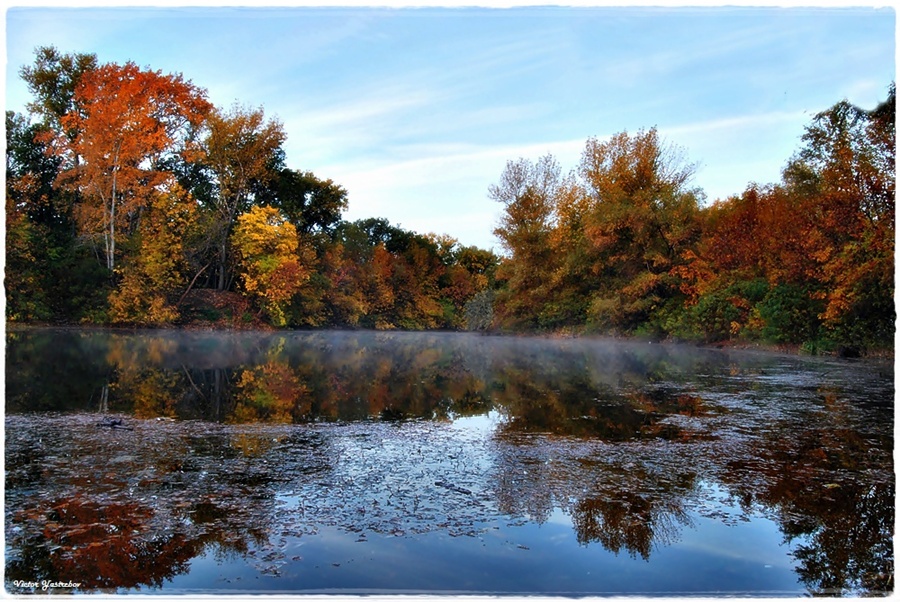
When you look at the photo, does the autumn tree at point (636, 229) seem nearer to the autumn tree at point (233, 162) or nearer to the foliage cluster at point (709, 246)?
→ the foliage cluster at point (709, 246)

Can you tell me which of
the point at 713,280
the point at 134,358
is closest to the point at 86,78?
the point at 134,358

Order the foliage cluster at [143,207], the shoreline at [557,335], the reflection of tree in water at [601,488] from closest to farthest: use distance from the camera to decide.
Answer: the reflection of tree in water at [601,488] < the shoreline at [557,335] < the foliage cluster at [143,207]

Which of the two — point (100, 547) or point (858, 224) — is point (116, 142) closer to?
point (858, 224)

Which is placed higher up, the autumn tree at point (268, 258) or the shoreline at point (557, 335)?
the autumn tree at point (268, 258)

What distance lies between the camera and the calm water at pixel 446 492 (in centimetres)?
359

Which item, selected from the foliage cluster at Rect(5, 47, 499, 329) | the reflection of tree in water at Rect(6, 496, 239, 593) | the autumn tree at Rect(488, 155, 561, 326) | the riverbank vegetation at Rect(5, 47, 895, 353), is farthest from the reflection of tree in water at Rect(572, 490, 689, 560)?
the autumn tree at Rect(488, 155, 561, 326)

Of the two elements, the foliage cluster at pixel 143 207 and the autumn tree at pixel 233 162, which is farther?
the autumn tree at pixel 233 162

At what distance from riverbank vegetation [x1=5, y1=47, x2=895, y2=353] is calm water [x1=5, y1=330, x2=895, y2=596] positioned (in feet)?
51.4

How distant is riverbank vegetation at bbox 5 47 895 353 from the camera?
26438 mm

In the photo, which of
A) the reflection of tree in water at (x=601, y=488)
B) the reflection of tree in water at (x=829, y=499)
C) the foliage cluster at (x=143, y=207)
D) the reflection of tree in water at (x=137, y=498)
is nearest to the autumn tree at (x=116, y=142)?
the foliage cluster at (x=143, y=207)

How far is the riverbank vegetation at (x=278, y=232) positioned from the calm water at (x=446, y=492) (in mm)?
15668

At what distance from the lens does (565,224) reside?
38000 mm

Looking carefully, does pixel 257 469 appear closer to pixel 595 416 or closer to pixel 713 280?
pixel 595 416

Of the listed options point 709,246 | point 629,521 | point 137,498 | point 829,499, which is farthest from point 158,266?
point 829,499
